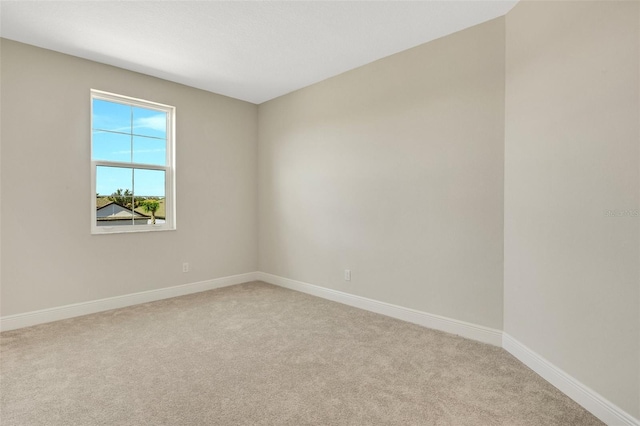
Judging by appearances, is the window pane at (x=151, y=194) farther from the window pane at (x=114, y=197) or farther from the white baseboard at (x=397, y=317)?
the white baseboard at (x=397, y=317)

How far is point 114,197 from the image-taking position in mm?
3512

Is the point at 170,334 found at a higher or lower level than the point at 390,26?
lower

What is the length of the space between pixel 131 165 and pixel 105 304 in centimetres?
160

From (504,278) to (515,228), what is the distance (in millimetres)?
434

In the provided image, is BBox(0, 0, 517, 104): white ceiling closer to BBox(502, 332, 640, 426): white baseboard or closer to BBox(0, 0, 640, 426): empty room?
BBox(0, 0, 640, 426): empty room

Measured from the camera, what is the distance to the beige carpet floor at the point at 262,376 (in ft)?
5.50

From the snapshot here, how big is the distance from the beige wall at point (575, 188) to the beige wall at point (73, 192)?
360 cm

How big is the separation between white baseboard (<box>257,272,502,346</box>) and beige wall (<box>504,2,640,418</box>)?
0.61 ft

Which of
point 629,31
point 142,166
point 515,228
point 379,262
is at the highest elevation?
point 629,31

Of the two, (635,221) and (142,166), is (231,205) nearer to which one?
(142,166)

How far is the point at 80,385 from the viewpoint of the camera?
1954mm

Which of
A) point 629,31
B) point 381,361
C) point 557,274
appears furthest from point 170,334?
point 629,31

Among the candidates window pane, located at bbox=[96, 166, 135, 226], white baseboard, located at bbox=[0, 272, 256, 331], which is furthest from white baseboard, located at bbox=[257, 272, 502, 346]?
window pane, located at bbox=[96, 166, 135, 226]

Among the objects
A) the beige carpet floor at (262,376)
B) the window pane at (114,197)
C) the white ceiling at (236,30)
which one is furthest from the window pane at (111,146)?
the beige carpet floor at (262,376)
